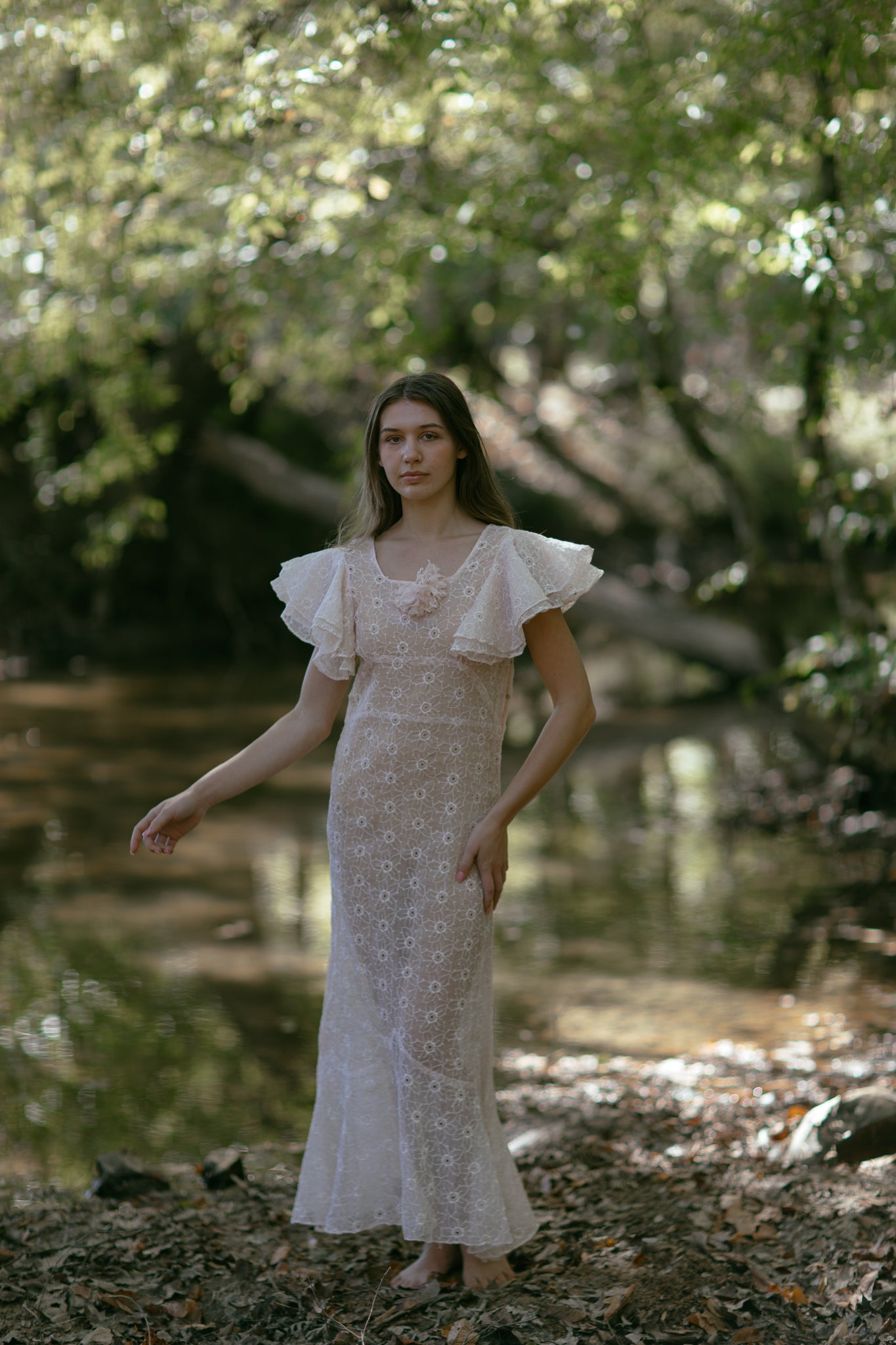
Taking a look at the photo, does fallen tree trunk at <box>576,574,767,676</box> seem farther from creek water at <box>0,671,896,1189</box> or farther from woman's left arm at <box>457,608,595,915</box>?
woman's left arm at <box>457,608,595,915</box>

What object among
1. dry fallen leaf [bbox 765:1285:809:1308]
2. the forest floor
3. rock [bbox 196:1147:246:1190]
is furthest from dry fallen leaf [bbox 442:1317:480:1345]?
rock [bbox 196:1147:246:1190]

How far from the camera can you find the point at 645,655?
602 inches

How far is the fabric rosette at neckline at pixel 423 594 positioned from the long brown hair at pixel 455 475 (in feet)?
0.72

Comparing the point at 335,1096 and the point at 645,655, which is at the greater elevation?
the point at 645,655

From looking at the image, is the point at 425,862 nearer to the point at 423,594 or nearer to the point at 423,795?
the point at 423,795

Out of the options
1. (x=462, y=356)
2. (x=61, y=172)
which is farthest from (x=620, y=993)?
(x=462, y=356)

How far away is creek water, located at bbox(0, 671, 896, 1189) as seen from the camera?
4309 mm

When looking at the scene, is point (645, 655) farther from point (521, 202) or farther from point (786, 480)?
point (521, 202)

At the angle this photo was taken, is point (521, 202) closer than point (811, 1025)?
No

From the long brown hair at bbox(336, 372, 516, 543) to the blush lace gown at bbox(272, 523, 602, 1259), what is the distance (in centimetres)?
9

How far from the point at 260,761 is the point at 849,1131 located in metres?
1.85

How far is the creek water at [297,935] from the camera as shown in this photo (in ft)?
14.1

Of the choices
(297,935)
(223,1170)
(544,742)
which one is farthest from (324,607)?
(297,935)

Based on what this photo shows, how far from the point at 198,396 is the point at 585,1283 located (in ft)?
34.4
